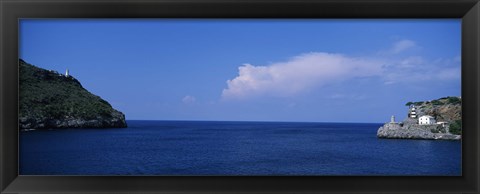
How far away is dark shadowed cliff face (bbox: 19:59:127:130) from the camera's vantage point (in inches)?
467

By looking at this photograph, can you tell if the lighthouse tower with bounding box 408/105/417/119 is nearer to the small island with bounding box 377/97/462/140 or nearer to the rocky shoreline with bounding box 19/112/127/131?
the small island with bounding box 377/97/462/140

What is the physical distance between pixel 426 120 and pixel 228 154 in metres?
7.57

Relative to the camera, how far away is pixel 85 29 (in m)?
21.3

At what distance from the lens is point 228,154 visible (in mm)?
16250

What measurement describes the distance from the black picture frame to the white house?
42.3 ft

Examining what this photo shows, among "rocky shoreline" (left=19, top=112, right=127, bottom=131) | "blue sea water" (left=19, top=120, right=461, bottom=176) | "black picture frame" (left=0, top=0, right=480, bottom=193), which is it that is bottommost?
"blue sea water" (left=19, top=120, right=461, bottom=176)

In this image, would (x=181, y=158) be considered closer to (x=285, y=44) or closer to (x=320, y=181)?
(x=285, y=44)

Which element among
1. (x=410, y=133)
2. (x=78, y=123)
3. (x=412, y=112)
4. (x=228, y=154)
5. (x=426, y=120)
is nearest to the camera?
(x=426, y=120)

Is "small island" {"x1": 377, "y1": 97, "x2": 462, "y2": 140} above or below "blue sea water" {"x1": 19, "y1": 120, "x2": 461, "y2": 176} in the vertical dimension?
above

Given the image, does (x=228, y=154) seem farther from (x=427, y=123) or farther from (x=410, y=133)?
(x=427, y=123)

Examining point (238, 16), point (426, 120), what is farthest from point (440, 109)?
point (238, 16)

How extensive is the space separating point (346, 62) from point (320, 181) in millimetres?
22269

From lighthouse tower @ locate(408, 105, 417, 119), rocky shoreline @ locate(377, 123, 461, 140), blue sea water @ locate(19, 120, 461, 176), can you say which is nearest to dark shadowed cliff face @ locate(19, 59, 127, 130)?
blue sea water @ locate(19, 120, 461, 176)

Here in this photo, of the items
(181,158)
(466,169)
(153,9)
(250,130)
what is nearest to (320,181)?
(466,169)
